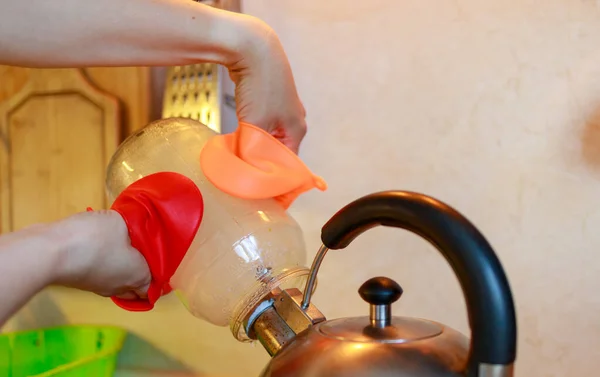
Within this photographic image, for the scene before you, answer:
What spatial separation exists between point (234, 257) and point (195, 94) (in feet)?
1.10

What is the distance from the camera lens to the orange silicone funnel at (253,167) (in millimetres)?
516

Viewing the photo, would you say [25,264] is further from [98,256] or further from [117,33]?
[117,33]

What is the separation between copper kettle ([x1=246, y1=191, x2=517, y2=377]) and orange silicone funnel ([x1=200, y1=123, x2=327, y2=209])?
4.1 inches

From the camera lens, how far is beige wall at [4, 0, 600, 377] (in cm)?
65

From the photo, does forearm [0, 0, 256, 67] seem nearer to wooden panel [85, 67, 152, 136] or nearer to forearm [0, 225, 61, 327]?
forearm [0, 225, 61, 327]

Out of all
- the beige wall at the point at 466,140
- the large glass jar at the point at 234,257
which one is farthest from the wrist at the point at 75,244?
the beige wall at the point at 466,140

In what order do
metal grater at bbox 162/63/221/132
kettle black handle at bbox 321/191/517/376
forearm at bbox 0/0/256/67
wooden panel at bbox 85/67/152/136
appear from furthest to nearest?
wooden panel at bbox 85/67/152/136 < metal grater at bbox 162/63/221/132 < forearm at bbox 0/0/256/67 < kettle black handle at bbox 321/191/517/376

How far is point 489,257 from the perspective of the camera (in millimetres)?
346

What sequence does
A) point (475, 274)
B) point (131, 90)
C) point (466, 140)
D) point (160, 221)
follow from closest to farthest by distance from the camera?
point (475, 274)
point (160, 221)
point (466, 140)
point (131, 90)

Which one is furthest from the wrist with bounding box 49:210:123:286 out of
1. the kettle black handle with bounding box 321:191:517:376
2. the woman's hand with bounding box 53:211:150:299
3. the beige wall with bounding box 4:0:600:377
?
the beige wall with bounding box 4:0:600:377

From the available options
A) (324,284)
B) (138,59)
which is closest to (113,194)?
(138,59)

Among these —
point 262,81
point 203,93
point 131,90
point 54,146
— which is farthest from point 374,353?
point 54,146

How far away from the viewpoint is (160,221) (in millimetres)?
474

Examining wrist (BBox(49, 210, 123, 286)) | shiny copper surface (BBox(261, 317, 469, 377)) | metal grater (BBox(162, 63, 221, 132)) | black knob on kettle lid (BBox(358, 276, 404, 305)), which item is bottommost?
shiny copper surface (BBox(261, 317, 469, 377))
